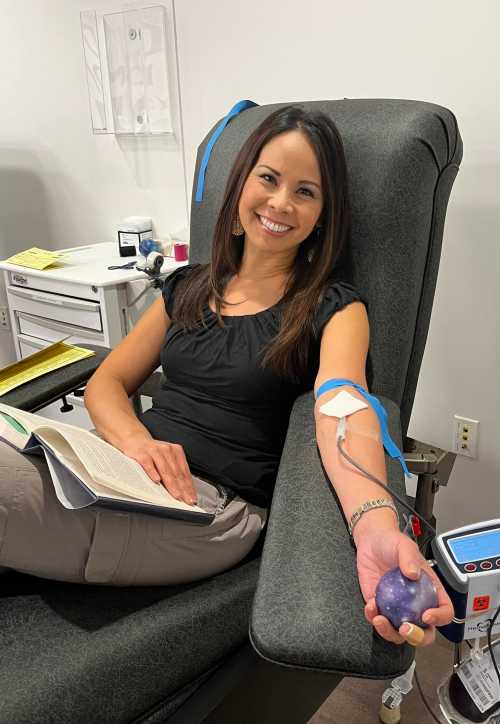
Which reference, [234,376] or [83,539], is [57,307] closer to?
[234,376]

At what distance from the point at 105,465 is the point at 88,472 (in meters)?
0.08

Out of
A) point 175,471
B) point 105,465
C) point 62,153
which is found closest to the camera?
point 105,465

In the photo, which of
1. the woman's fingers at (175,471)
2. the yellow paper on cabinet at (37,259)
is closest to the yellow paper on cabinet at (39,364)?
the woman's fingers at (175,471)

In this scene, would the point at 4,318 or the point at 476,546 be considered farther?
the point at 4,318

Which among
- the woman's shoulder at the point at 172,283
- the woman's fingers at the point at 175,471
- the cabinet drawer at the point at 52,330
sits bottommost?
the cabinet drawer at the point at 52,330

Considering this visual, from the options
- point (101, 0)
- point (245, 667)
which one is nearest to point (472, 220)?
point (245, 667)

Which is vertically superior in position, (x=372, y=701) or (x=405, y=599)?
(x=405, y=599)

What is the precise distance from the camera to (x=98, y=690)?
0.72 metres

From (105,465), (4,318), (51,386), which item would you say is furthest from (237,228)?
(4,318)

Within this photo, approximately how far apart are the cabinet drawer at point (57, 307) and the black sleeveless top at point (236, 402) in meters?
0.70

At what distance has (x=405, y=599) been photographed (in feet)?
1.92

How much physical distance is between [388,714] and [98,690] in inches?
30.4

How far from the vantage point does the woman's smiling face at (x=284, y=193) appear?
1.08 metres

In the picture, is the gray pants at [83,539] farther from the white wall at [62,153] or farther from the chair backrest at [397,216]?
the white wall at [62,153]
